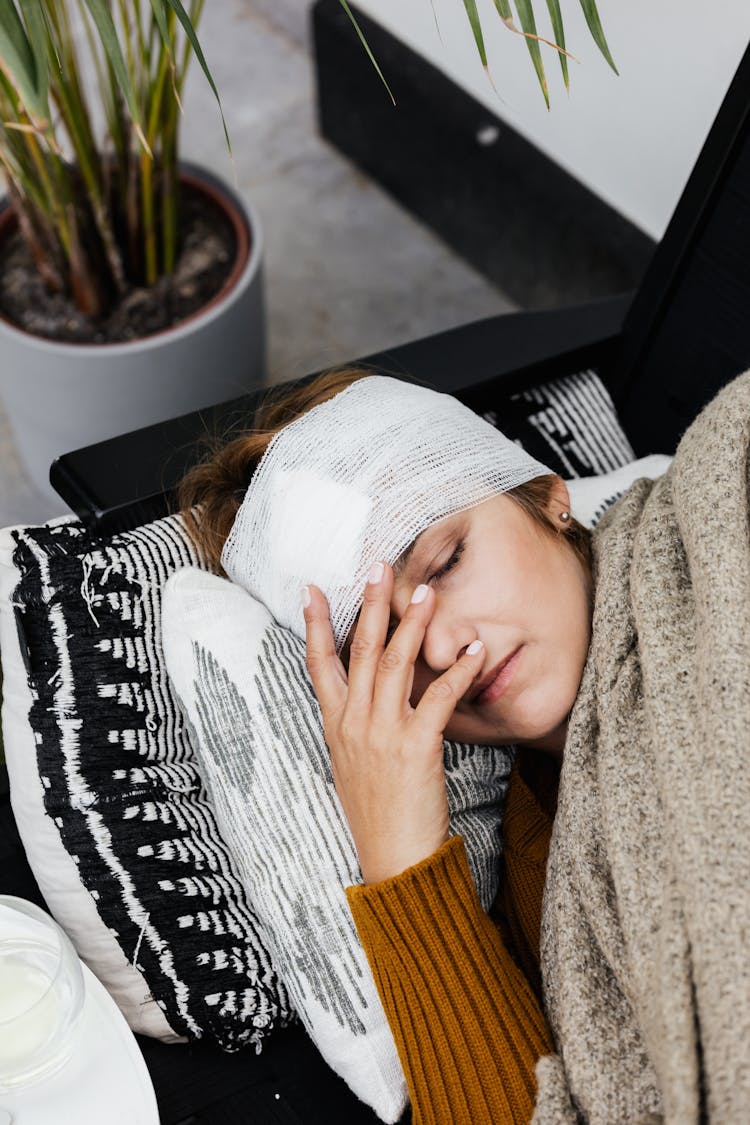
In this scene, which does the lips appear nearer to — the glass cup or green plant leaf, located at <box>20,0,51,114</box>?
the glass cup

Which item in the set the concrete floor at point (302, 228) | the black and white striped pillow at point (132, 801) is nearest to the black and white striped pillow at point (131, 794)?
the black and white striped pillow at point (132, 801)

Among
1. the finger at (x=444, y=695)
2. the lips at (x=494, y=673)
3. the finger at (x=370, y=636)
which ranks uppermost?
the finger at (x=370, y=636)

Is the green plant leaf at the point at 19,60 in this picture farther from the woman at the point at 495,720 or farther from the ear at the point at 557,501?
the ear at the point at 557,501

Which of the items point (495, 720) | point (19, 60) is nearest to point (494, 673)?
point (495, 720)

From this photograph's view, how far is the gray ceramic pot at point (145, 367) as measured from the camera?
150cm

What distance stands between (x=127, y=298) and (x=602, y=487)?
2.68 feet

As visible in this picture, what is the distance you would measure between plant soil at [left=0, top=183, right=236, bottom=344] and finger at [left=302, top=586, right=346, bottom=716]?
32.1 inches

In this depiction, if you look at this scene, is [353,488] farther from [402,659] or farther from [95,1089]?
[95,1089]

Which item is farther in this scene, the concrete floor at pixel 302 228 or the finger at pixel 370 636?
the concrete floor at pixel 302 228

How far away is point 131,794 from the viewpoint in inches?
36.6

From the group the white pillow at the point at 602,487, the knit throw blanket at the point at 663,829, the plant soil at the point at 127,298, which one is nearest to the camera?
the knit throw blanket at the point at 663,829

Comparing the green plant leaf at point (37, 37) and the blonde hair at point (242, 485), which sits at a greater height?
the green plant leaf at point (37, 37)

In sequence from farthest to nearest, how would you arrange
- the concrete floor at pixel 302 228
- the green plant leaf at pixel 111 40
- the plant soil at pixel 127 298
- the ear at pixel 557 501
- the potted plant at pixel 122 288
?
1. the concrete floor at pixel 302 228
2. the plant soil at pixel 127 298
3. the potted plant at pixel 122 288
4. the ear at pixel 557 501
5. the green plant leaf at pixel 111 40

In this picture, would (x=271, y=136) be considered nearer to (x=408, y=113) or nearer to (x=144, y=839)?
(x=408, y=113)
